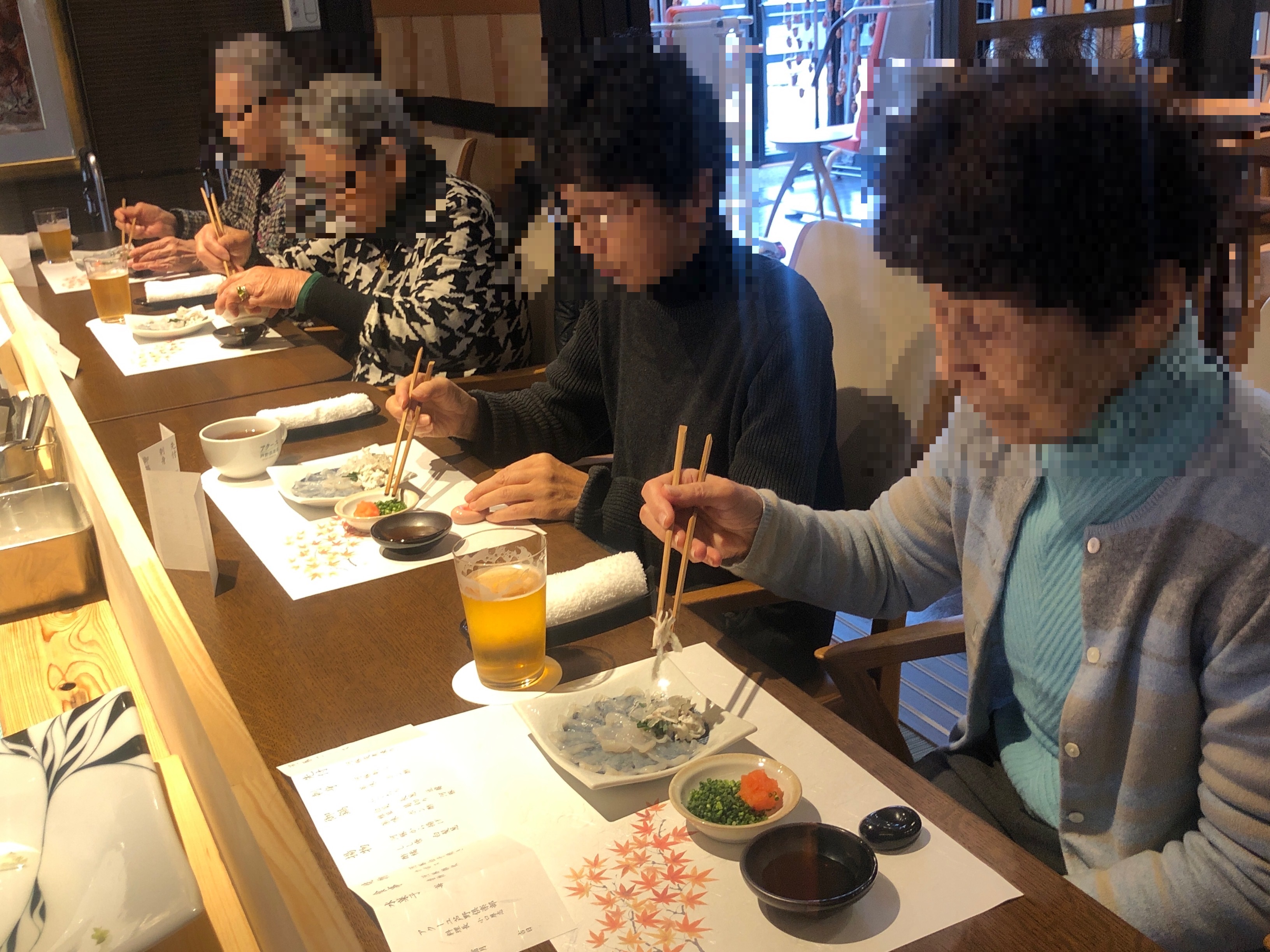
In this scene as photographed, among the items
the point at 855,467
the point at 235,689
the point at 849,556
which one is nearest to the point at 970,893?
the point at 849,556

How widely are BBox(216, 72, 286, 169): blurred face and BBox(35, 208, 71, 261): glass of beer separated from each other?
81 cm

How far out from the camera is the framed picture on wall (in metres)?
4.23

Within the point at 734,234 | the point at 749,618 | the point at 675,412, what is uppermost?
the point at 734,234

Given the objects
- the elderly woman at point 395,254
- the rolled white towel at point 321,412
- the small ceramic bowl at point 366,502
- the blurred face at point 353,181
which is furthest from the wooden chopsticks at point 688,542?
the blurred face at point 353,181

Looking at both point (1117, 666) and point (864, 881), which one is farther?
point (1117, 666)

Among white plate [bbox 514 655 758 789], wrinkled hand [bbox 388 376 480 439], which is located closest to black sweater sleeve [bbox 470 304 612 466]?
wrinkled hand [bbox 388 376 480 439]

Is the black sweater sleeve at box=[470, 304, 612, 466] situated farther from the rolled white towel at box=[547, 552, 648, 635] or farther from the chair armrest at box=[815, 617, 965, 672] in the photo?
the chair armrest at box=[815, 617, 965, 672]

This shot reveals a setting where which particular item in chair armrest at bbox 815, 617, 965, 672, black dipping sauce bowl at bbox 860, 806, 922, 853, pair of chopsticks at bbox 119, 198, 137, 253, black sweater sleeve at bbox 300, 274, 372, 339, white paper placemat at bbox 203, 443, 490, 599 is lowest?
chair armrest at bbox 815, 617, 965, 672

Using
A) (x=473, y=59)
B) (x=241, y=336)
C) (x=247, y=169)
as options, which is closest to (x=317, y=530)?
(x=241, y=336)

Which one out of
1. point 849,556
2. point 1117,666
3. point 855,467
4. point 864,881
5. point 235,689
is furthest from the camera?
point 855,467

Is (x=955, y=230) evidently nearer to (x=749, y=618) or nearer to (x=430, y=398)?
(x=749, y=618)

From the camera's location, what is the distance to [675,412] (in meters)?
1.54

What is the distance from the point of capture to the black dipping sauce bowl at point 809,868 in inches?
26.4

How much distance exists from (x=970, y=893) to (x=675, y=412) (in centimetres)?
93
